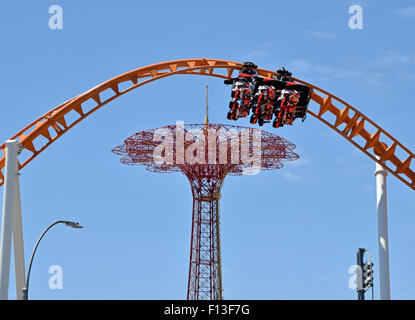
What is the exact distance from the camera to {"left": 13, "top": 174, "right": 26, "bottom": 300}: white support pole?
31.3 m

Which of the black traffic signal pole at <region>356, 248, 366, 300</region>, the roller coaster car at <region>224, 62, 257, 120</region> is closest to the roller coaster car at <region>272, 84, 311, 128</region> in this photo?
the roller coaster car at <region>224, 62, 257, 120</region>

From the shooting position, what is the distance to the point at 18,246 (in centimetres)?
3159

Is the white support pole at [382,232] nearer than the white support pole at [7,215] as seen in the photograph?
No

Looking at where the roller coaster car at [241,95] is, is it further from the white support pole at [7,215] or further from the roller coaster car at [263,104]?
the white support pole at [7,215]

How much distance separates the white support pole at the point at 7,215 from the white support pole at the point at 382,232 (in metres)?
15.0

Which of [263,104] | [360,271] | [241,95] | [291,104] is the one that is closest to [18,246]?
[241,95]

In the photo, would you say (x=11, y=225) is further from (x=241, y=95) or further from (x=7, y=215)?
(x=241, y=95)

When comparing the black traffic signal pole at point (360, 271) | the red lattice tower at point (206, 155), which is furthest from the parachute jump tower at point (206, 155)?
the black traffic signal pole at point (360, 271)

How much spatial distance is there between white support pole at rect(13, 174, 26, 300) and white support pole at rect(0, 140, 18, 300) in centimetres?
31

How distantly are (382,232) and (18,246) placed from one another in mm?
15316

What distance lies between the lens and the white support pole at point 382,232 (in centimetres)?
3797

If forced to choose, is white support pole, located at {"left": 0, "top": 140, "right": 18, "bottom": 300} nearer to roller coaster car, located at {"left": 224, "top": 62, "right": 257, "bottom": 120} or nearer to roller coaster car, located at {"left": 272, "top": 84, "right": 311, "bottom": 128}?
roller coaster car, located at {"left": 224, "top": 62, "right": 257, "bottom": 120}

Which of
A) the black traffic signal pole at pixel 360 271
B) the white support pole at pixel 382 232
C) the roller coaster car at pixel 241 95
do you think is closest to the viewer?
the black traffic signal pole at pixel 360 271
